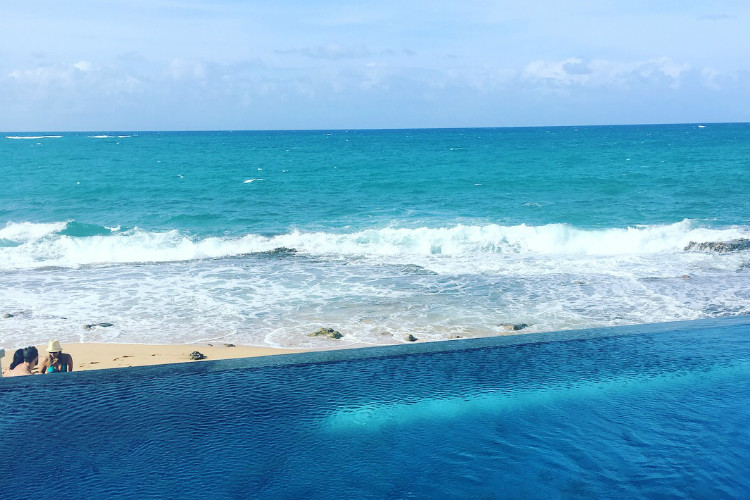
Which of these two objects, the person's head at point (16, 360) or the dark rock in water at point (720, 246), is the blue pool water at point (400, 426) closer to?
the person's head at point (16, 360)

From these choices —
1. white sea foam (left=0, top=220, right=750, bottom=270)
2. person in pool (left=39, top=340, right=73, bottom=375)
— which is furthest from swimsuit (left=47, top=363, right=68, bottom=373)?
white sea foam (left=0, top=220, right=750, bottom=270)

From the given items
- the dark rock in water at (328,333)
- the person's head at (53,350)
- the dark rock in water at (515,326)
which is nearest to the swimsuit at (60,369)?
the person's head at (53,350)

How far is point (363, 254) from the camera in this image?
1892 cm

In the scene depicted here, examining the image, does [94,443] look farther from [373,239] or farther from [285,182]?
[285,182]

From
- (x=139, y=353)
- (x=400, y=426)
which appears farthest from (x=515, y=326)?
(x=139, y=353)

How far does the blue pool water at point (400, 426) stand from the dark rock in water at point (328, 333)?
7.52 feet

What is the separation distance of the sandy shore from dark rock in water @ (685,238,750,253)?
43.7 feet

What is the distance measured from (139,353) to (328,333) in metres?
3.02

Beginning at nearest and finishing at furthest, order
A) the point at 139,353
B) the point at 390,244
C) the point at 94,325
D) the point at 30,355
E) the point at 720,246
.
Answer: the point at 30,355, the point at 139,353, the point at 94,325, the point at 720,246, the point at 390,244

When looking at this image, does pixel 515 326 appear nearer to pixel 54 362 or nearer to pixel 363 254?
pixel 54 362

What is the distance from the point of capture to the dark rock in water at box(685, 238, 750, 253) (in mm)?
18000

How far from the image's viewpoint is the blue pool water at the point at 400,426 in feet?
18.0

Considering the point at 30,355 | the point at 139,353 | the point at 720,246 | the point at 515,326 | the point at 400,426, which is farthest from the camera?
the point at 720,246

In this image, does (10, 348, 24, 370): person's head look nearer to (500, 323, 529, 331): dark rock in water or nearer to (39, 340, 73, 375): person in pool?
(39, 340, 73, 375): person in pool
